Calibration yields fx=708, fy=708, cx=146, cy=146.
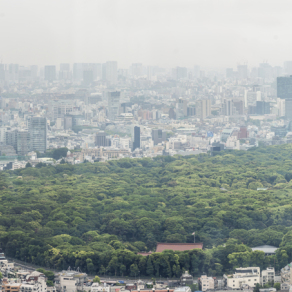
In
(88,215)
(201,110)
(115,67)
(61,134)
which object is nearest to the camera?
(88,215)

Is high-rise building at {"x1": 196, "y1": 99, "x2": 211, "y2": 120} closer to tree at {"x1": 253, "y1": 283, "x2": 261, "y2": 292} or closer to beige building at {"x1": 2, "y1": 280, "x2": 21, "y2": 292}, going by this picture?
tree at {"x1": 253, "y1": 283, "x2": 261, "y2": 292}

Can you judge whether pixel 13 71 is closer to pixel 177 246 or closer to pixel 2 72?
pixel 2 72

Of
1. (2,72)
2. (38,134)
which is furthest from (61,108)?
(38,134)

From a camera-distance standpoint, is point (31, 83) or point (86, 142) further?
point (31, 83)

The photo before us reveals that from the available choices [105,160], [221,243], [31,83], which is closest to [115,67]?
[31,83]

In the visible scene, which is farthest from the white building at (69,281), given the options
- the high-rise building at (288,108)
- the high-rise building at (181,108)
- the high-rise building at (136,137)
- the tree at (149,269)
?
the high-rise building at (288,108)

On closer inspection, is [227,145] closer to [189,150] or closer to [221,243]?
[189,150]

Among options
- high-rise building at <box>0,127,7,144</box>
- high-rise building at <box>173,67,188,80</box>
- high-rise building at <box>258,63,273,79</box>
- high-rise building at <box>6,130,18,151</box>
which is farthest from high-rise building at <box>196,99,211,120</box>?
high-rise building at <box>6,130,18,151</box>
